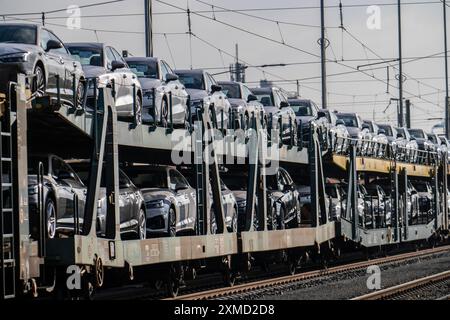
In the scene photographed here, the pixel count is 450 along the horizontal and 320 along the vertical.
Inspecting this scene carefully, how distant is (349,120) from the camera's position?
3962cm

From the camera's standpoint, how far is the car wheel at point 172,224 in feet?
67.3

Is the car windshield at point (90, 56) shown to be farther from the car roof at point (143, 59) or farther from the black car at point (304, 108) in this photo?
the black car at point (304, 108)

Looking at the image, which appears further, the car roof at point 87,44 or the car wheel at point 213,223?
the car wheel at point 213,223

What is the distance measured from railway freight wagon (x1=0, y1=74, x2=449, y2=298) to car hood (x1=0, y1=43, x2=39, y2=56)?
963 mm

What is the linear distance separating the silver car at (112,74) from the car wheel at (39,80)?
1.78 metres

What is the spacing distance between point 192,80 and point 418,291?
20.7 ft

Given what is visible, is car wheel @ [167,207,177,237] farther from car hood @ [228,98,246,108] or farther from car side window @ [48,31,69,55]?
car hood @ [228,98,246,108]

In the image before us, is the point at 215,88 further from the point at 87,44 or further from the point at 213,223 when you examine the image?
the point at 87,44

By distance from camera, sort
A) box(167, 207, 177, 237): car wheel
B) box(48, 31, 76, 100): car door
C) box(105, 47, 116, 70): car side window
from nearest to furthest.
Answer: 1. box(48, 31, 76, 100): car door
2. box(167, 207, 177, 237): car wheel
3. box(105, 47, 116, 70): car side window

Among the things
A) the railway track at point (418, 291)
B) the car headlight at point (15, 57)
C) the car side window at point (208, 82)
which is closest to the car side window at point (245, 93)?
the car side window at point (208, 82)

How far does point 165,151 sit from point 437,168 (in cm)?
2296

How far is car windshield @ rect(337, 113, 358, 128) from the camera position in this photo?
39.3m

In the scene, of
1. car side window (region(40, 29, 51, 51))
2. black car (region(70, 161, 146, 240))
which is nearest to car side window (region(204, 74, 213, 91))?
black car (region(70, 161, 146, 240))
